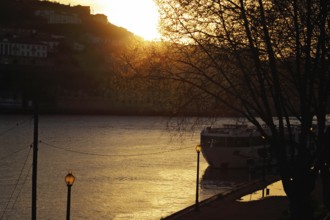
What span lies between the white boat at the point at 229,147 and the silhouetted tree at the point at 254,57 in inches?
1231

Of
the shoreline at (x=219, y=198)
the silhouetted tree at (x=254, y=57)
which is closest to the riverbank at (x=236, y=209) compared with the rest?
the shoreline at (x=219, y=198)

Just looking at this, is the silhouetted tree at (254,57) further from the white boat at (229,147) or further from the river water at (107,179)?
the white boat at (229,147)

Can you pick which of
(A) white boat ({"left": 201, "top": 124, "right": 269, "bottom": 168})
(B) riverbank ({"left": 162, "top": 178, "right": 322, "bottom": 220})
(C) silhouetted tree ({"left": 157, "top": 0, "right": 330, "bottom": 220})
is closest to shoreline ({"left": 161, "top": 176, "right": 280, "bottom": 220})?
(B) riverbank ({"left": 162, "top": 178, "right": 322, "bottom": 220})

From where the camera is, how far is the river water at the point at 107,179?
27.3m

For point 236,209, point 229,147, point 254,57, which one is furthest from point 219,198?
point 229,147

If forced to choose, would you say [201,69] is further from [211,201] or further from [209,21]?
[211,201]

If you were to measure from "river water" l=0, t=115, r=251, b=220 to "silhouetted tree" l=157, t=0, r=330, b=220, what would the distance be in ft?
3.78

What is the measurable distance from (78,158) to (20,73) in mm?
93016

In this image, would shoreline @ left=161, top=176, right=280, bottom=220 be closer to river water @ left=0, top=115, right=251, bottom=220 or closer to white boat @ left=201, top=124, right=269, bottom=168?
river water @ left=0, top=115, right=251, bottom=220

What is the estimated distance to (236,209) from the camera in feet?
68.6

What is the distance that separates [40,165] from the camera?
44.5 m

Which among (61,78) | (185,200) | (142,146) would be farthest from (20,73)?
(185,200)

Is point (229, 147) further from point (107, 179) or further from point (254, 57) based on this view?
point (254, 57)

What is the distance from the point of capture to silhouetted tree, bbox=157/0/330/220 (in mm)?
10404
